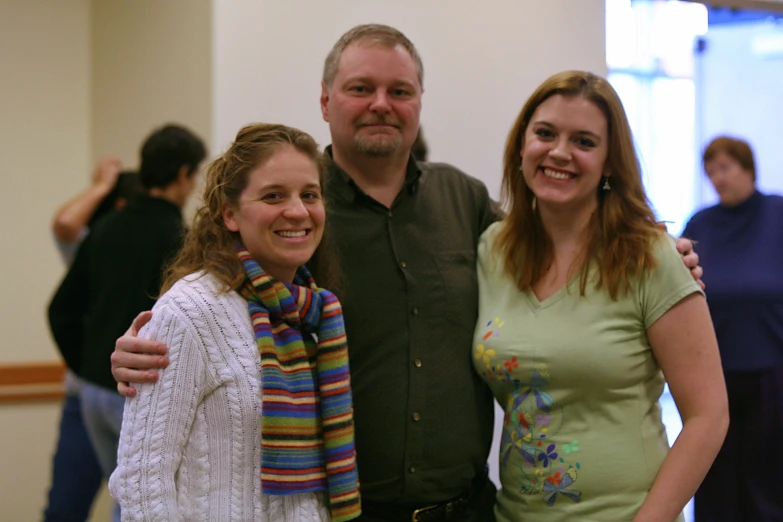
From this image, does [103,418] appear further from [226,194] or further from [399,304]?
[226,194]

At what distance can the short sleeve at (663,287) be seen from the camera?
1794 mm

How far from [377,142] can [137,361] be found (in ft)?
2.60

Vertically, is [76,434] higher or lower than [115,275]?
lower

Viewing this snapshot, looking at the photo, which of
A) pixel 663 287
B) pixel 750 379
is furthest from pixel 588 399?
pixel 750 379

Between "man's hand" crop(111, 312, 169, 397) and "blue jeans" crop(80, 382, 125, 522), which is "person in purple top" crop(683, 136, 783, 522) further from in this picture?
"man's hand" crop(111, 312, 169, 397)

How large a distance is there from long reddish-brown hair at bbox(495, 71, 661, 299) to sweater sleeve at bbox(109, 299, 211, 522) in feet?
2.67

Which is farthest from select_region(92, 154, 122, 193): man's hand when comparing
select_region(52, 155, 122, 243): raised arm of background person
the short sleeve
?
the short sleeve

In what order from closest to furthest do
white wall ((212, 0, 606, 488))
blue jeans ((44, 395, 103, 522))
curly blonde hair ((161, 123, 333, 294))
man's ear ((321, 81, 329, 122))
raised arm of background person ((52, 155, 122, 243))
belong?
curly blonde hair ((161, 123, 333, 294)) < man's ear ((321, 81, 329, 122)) < white wall ((212, 0, 606, 488)) < blue jeans ((44, 395, 103, 522)) < raised arm of background person ((52, 155, 122, 243))

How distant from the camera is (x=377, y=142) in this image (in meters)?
2.00

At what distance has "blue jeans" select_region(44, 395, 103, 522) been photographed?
3275mm

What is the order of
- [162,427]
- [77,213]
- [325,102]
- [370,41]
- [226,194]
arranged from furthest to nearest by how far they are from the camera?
[77,213] < [325,102] < [370,41] < [226,194] < [162,427]

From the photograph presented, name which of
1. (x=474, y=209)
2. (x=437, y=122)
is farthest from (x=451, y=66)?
(x=474, y=209)

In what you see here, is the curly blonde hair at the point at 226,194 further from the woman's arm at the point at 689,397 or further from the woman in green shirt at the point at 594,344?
the woman's arm at the point at 689,397

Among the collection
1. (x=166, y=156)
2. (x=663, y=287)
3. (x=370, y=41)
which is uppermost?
(x=370, y=41)
